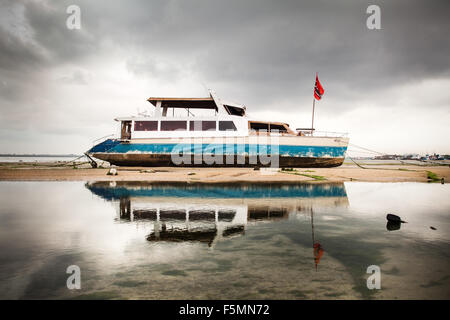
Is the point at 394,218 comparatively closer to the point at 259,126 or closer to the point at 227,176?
the point at 227,176

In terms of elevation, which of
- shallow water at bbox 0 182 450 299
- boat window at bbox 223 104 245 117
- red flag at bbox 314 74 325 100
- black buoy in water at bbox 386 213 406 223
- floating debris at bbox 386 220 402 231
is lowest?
shallow water at bbox 0 182 450 299

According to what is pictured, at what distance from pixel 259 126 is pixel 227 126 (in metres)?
3.29

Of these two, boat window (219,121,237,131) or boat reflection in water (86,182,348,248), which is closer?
boat reflection in water (86,182,348,248)

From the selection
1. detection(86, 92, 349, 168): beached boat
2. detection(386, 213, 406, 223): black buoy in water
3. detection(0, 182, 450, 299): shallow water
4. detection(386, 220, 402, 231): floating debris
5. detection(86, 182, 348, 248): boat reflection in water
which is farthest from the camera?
detection(86, 92, 349, 168): beached boat

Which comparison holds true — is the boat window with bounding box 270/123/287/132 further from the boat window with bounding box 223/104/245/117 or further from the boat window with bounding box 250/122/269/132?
the boat window with bounding box 223/104/245/117

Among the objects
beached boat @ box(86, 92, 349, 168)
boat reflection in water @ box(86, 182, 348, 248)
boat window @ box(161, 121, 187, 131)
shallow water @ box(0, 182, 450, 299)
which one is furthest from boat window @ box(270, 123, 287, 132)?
shallow water @ box(0, 182, 450, 299)

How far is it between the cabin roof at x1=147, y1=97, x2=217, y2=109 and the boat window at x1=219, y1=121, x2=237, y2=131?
2615 mm

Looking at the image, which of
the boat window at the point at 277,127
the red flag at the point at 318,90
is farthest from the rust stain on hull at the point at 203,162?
the red flag at the point at 318,90

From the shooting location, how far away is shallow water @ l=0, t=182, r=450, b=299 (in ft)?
9.41

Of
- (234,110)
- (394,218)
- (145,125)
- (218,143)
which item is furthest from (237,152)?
(394,218)

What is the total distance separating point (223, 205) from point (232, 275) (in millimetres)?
4794
